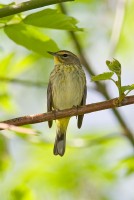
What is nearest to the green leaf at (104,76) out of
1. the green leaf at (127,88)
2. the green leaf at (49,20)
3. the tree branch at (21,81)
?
the green leaf at (127,88)

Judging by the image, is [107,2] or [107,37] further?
[107,37]

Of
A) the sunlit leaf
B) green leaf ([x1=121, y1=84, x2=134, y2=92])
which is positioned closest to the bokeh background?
the sunlit leaf

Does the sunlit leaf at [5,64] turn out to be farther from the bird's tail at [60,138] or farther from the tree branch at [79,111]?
the tree branch at [79,111]

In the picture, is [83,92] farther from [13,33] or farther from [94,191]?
[13,33]

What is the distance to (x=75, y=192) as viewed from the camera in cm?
608

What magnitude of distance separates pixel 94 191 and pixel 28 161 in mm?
1193

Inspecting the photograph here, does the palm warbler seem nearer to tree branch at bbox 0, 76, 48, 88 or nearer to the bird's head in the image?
the bird's head

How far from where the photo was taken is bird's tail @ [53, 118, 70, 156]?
5.05 meters

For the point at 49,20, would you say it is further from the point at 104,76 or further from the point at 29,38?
the point at 104,76

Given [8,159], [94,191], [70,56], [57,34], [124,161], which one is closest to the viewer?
[124,161]

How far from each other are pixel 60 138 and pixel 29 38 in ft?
10.0

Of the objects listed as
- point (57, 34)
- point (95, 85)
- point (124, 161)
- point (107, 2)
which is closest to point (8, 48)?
point (57, 34)

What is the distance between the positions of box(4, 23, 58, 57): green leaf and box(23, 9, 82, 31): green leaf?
0.14m

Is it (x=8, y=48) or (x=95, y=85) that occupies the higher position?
(x=95, y=85)
